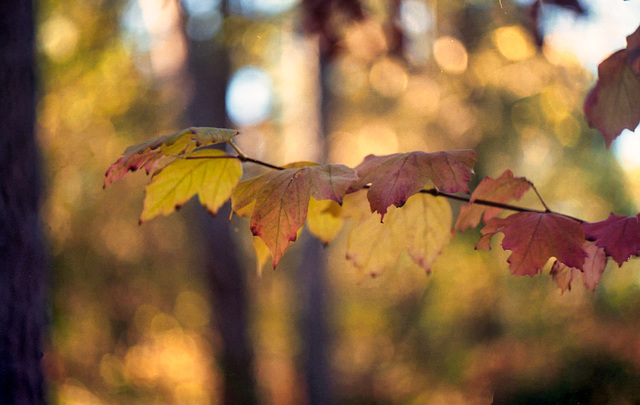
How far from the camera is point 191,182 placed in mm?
749

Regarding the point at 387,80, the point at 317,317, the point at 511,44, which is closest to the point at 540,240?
the point at 317,317

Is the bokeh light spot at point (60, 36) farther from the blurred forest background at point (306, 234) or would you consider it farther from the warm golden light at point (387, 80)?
the warm golden light at point (387, 80)

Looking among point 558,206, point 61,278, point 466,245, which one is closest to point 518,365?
point 466,245

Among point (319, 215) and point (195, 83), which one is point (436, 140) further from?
point (319, 215)

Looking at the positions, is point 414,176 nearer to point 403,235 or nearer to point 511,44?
point 403,235

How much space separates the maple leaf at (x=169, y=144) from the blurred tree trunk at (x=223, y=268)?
290 centimetres

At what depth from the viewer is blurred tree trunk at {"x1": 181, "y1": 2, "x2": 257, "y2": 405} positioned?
3527 mm

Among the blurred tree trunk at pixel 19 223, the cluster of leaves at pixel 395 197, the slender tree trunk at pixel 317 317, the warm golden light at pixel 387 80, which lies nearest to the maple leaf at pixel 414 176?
the cluster of leaves at pixel 395 197

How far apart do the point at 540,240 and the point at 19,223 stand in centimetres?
112

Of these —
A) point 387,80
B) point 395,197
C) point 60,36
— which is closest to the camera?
point 395,197

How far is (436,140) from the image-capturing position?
5.94 metres

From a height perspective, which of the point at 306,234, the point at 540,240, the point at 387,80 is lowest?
the point at 306,234

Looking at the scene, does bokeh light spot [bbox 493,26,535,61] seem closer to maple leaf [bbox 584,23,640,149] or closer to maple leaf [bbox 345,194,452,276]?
maple leaf [bbox 584,23,640,149]

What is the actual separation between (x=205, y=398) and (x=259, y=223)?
759 centimetres
